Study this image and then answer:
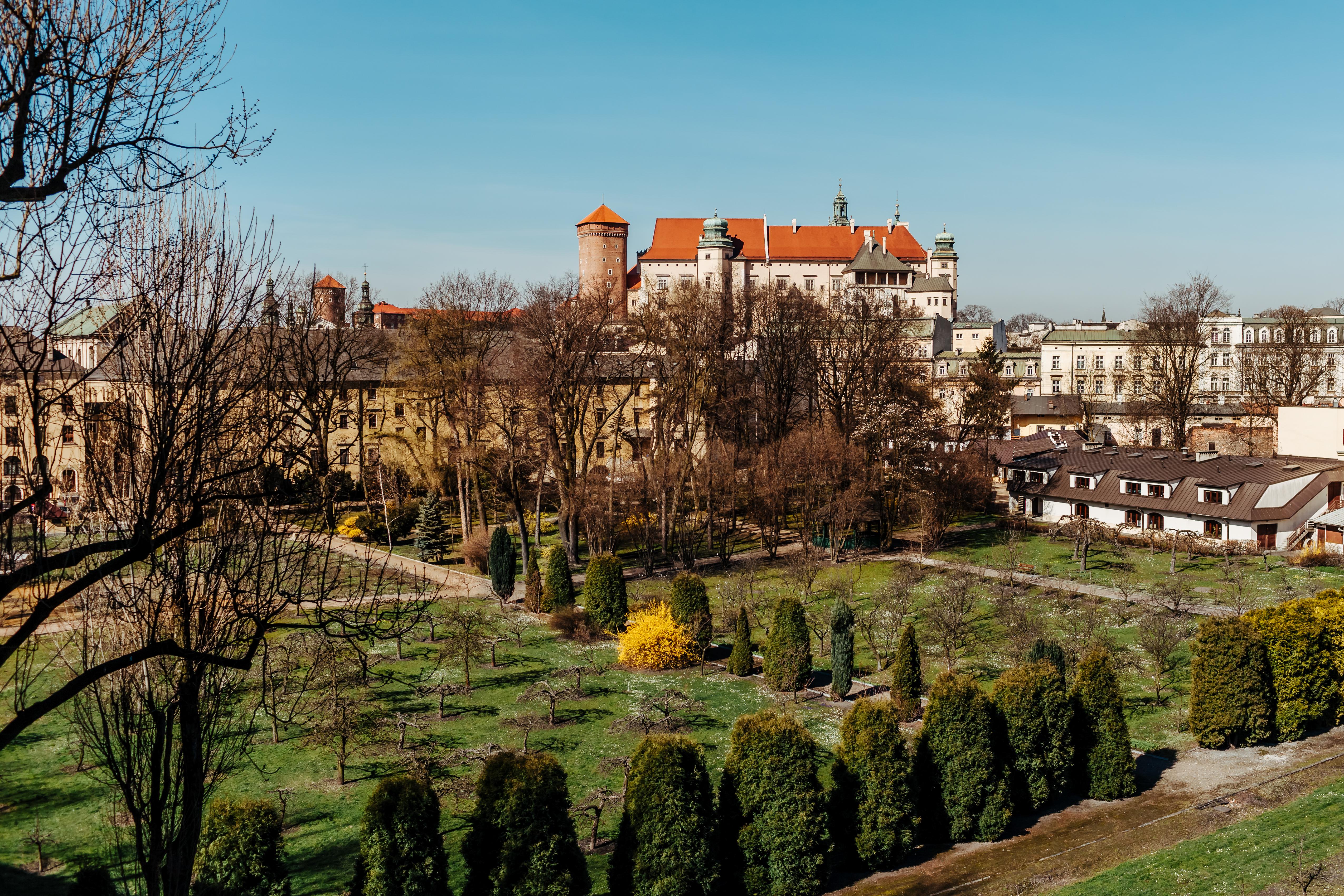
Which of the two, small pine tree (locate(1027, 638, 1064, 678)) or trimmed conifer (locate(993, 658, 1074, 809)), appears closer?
trimmed conifer (locate(993, 658, 1074, 809))

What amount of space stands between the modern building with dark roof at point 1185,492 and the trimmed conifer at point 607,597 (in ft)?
63.4

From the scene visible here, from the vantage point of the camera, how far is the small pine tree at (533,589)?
2988 cm

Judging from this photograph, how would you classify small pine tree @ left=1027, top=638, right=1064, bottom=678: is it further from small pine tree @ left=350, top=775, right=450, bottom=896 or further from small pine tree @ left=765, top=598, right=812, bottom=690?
small pine tree @ left=350, top=775, right=450, bottom=896

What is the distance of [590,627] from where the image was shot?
1053 inches

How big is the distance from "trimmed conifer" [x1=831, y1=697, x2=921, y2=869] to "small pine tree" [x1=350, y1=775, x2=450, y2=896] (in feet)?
18.7

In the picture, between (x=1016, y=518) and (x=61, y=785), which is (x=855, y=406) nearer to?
(x=1016, y=518)

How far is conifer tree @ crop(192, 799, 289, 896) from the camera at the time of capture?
38.5 feet

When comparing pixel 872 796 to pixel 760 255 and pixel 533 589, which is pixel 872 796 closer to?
pixel 533 589

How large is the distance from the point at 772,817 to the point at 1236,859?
6.33 meters

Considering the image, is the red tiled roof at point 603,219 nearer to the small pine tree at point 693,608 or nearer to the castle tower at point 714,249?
the castle tower at point 714,249

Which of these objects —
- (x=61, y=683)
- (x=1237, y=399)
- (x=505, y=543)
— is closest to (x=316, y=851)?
(x=61, y=683)

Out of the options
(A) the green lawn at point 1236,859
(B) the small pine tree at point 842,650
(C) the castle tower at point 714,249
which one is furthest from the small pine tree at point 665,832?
(C) the castle tower at point 714,249

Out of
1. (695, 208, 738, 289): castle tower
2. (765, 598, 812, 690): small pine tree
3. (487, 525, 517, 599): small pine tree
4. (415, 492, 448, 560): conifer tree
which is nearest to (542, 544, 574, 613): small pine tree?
(487, 525, 517, 599): small pine tree

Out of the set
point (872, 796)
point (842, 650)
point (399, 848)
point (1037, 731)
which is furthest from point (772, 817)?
point (842, 650)
